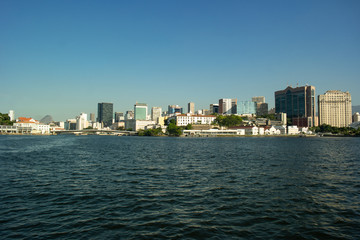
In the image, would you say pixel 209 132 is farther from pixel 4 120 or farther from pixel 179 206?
pixel 179 206

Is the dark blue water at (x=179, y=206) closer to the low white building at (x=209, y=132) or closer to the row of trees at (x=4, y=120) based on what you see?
the low white building at (x=209, y=132)

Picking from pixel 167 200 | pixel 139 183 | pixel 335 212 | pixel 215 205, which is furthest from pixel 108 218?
pixel 335 212

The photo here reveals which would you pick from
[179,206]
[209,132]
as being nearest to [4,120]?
[209,132]

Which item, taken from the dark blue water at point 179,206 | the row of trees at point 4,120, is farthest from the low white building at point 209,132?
the dark blue water at point 179,206

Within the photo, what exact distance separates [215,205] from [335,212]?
21.0 feet

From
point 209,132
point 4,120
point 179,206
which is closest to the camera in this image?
point 179,206

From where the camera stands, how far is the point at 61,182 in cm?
2020

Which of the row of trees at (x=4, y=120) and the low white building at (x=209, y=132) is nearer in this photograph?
the row of trees at (x=4, y=120)

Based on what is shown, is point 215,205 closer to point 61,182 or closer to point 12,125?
point 61,182

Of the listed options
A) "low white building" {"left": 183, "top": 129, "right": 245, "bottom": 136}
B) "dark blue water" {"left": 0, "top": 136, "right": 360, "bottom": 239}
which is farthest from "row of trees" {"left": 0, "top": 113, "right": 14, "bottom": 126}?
"dark blue water" {"left": 0, "top": 136, "right": 360, "bottom": 239}

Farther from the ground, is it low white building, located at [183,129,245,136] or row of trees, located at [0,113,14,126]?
row of trees, located at [0,113,14,126]

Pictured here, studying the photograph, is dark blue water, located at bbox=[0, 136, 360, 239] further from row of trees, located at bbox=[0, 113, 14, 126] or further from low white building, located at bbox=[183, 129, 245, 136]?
row of trees, located at bbox=[0, 113, 14, 126]

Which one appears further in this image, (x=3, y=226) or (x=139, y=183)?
(x=139, y=183)

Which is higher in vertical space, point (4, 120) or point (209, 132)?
point (4, 120)
